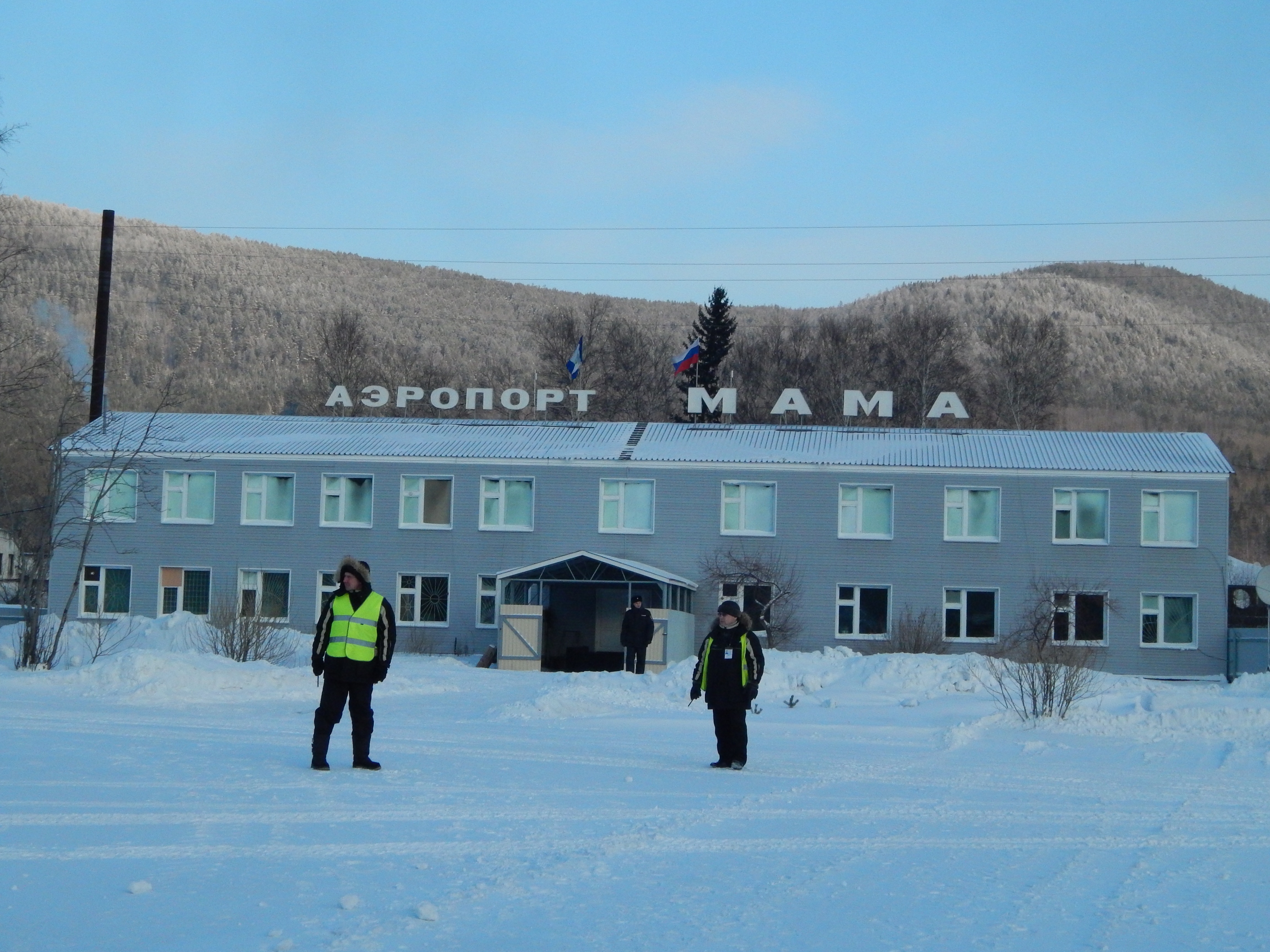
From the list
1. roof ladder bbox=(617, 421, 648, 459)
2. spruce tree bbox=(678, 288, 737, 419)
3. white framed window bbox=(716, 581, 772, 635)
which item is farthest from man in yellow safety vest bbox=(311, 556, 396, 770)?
spruce tree bbox=(678, 288, 737, 419)

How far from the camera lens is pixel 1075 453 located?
134ft

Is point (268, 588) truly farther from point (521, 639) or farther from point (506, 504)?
point (521, 639)

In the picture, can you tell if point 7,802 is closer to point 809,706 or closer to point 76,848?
point 76,848

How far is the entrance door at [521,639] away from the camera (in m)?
35.2

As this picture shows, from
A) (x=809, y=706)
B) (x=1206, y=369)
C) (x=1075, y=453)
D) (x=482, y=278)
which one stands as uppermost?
(x=482, y=278)

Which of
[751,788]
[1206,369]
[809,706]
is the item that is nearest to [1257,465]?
[1206,369]

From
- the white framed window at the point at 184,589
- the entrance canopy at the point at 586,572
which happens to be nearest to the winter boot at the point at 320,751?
the entrance canopy at the point at 586,572

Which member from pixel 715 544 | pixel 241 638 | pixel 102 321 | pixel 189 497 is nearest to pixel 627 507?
pixel 715 544

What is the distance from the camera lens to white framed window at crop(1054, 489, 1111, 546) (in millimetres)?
39500

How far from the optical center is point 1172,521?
39.3m

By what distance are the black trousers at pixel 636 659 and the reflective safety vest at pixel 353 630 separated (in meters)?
16.8

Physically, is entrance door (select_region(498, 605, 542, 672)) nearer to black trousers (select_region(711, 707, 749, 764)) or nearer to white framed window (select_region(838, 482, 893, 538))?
white framed window (select_region(838, 482, 893, 538))

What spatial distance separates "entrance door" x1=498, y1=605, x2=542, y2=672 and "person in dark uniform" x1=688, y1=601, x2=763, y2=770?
2174 centimetres

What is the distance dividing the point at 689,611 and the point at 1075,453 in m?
12.3
